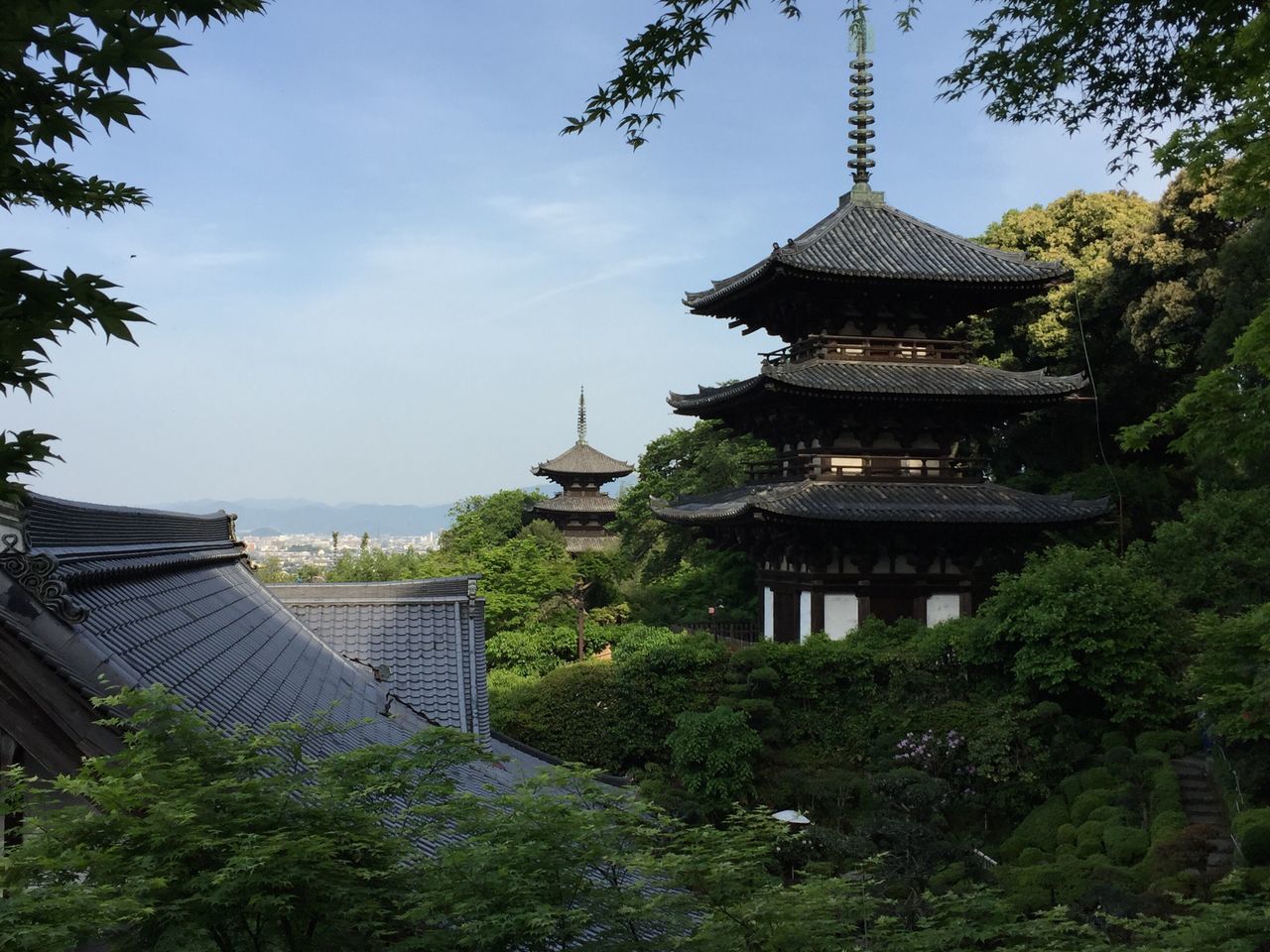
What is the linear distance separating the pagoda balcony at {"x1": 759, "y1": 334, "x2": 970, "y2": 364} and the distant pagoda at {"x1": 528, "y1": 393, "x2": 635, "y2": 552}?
28.9 m

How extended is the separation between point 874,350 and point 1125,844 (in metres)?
10.6

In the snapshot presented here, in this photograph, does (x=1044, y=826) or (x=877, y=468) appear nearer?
(x=1044, y=826)

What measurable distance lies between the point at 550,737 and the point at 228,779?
53.3 feet

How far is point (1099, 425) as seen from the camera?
29000 millimetres

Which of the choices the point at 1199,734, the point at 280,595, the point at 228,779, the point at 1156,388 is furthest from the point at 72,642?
the point at 1156,388

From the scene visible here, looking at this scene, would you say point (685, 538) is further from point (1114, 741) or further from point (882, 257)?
point (1114, 741)

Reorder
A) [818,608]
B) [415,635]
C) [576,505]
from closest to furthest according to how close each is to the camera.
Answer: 1. [415,635]
2. [818,608]
3. [576,505]

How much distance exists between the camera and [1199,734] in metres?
15.4

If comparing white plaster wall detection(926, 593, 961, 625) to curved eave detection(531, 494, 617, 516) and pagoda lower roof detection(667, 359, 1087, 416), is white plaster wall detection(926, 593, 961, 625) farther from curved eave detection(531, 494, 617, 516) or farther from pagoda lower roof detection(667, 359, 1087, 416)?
curved eave detection(531, 494, 617, 516)

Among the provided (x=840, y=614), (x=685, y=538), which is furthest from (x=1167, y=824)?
(x=685, y=538)

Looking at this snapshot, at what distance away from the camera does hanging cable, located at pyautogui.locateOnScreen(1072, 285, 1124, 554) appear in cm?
2553

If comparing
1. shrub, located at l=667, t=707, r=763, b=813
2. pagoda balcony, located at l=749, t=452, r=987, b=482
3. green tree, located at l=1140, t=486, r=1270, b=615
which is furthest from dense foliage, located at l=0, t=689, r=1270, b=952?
pagoda balcony, located at l=749, t=452, r=987, b=482

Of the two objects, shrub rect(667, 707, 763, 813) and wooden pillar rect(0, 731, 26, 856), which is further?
shrub rect(667, 707, 763, 813)

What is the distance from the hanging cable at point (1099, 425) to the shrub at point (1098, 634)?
9861 millimetres
